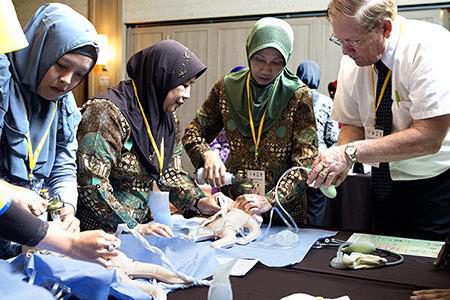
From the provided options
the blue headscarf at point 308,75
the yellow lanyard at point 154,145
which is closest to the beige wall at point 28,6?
the blue headscarf at point 308,75

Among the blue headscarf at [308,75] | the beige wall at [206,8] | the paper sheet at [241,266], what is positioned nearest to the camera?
the paper sheet at [241,266]

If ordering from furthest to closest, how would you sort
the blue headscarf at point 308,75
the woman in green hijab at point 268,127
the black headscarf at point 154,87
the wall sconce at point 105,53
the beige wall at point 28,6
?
the beige wall at point 28,6 → the wall sconce at point 105,53 → the blue headscarf at point 308,75 → the woman in green hijab at point 268,127 → the black headscarf at point 154,87

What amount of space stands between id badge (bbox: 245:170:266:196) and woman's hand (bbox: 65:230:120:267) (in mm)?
857

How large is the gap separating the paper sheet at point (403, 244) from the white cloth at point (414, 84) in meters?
0.20

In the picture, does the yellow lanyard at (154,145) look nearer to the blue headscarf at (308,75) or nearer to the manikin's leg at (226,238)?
the manikin's leg at (226,238)

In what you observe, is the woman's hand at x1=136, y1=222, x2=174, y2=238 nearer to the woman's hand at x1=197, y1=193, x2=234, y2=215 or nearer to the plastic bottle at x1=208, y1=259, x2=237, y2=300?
the woman's hand at x1=197, y1=193, x2=234, y2=215

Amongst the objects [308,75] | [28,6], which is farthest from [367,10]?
[28,6]

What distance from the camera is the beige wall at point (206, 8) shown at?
187 inches

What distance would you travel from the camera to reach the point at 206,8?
204 inches

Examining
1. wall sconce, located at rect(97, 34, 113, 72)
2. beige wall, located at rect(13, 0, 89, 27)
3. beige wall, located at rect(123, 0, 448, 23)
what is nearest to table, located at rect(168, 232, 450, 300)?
beige wall, located at rect(123, 0, 448, 23)

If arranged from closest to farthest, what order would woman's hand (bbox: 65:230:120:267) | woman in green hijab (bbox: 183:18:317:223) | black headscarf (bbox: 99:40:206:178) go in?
woman's hand (bbox: 65:230:120:267) → black headscarf (bbox: 99:40:206:178) → woman in green hijab (bbox: 183:18:317:223)

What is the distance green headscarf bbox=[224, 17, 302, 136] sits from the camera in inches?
69.8

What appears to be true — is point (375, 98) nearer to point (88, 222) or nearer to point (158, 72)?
point (158, 72)

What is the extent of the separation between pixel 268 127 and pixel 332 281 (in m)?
0.73
